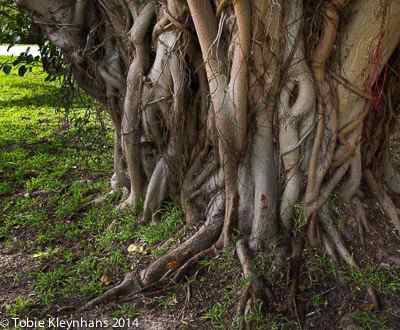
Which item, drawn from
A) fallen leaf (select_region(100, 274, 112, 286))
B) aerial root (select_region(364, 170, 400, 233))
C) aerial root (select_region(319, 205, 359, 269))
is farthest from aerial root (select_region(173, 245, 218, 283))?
aerial root (select_region(364, 170, 400, 233))

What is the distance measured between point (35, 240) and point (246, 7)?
8.21 ft

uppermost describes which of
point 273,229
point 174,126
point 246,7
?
point 246,7

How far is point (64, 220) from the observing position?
4996mm

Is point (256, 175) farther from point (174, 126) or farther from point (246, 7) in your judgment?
point (246, 7)

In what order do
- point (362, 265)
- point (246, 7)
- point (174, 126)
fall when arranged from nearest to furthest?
point (246, 7) → point (362, 265) → point (174, 126)

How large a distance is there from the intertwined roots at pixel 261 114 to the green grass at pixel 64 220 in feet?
0.98

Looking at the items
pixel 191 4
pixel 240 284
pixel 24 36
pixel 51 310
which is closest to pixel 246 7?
pixel 191 4

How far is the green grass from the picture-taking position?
4.08 metres

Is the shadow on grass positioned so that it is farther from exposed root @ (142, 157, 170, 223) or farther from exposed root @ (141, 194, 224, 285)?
exposed root @ (141, 194, 224, 285)

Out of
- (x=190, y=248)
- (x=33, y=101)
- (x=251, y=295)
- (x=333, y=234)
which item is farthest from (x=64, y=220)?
(x=33, y=101)

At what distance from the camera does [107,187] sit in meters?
5.41

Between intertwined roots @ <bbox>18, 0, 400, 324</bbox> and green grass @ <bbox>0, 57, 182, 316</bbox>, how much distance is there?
300 mm

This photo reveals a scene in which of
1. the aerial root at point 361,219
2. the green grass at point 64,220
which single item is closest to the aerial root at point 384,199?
the aerial root at point 361,219

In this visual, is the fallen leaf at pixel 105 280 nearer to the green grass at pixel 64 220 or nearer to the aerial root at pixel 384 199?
the green grass at pixel 64 220
